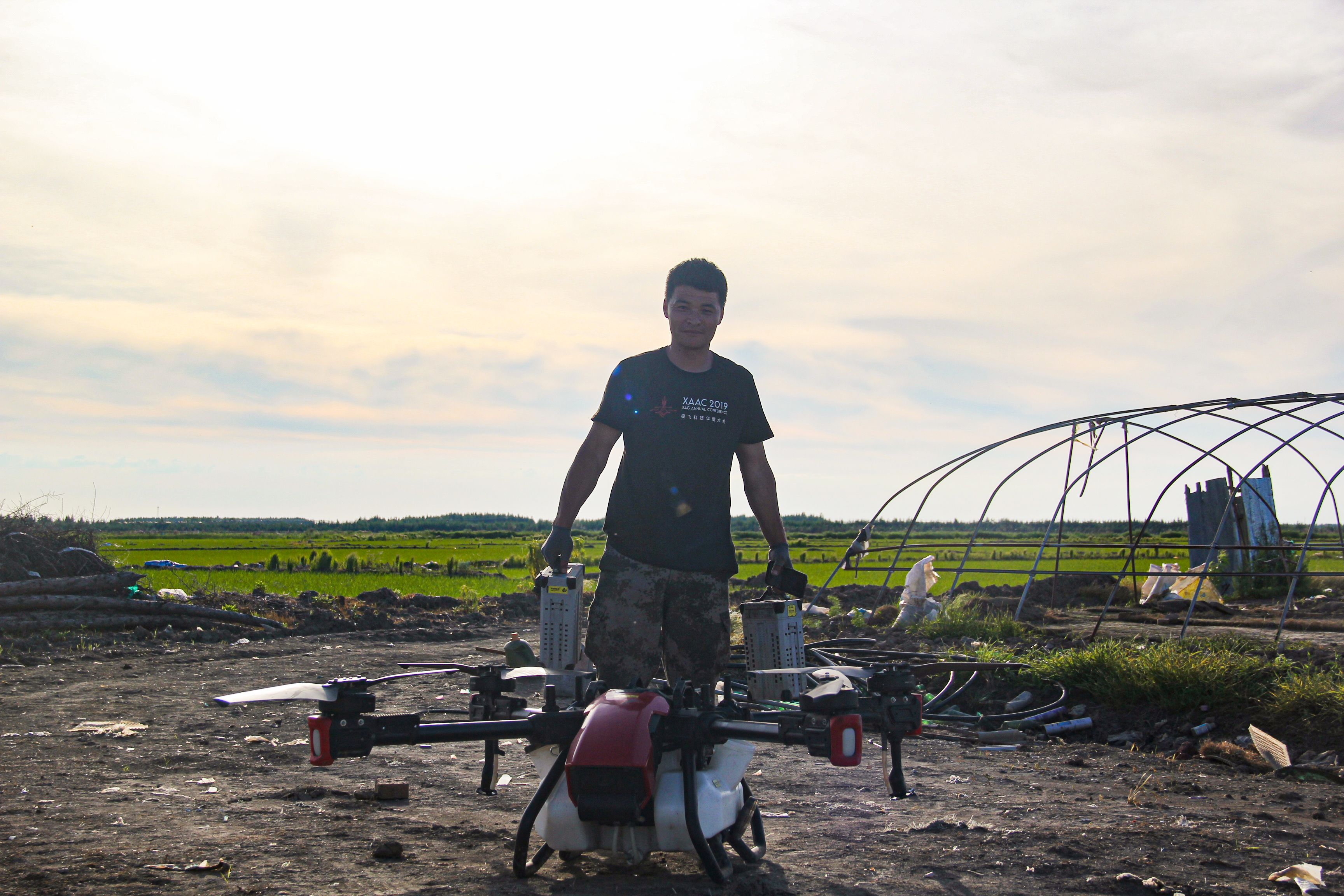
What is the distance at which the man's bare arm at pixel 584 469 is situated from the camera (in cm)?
398

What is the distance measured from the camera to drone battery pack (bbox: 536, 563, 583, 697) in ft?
13.1

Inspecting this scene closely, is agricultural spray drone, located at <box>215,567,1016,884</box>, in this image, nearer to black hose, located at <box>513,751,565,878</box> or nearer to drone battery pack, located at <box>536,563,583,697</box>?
black hose, located at <box>513,751,565,878</box>

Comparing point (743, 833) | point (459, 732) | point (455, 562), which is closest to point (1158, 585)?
point (743, 833)

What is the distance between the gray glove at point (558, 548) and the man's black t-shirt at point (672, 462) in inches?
8.8

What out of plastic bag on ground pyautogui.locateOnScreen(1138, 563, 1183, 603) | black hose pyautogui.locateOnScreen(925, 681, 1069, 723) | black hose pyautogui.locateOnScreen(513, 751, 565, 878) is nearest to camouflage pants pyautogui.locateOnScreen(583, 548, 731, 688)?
black hose pyautogui.locateOnScreen(513, 751, 565, 878)

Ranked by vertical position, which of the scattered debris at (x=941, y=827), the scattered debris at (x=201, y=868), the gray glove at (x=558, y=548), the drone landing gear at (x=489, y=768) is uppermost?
the gray glove at (x=558, y=548)

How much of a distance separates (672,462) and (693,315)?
0.60 metres

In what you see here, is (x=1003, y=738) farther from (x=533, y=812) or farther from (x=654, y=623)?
(x=533, y=812)

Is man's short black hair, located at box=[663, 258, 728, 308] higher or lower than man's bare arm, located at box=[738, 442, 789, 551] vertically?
higher

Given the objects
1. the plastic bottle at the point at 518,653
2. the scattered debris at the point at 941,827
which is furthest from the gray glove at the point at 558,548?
the plastic bottle at the point at 518,653

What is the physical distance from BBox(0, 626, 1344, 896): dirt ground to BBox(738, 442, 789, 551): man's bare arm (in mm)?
1284

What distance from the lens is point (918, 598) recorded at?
12.1 m

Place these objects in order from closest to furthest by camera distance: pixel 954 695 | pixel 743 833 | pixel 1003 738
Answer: pixel 743 833, pixel 1003 738, pixel 954 695

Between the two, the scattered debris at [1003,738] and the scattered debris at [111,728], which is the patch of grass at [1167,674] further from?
the scattered debris at [111,728]
